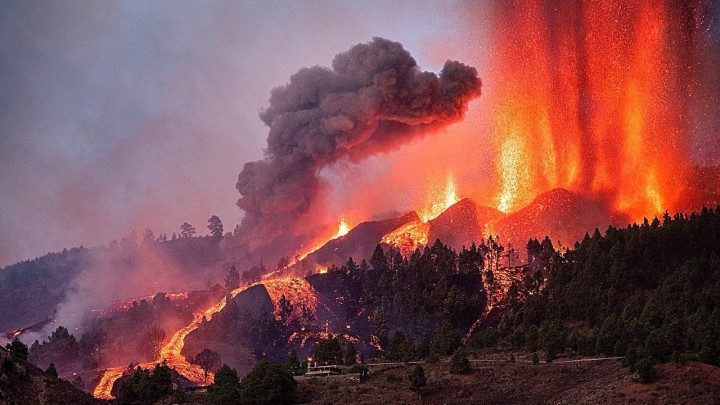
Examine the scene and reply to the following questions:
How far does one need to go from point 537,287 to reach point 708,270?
1198 inches

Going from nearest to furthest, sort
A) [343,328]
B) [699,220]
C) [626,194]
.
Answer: [699,220]
[343,328]
[626,194]

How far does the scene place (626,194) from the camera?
188 metres

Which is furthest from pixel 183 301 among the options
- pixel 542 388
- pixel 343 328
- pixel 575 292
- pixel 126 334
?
pixel 542 388

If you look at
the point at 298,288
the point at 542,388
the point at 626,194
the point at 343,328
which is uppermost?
the point at 626,194

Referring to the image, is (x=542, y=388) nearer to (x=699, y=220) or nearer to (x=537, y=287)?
(x=537, y=287)

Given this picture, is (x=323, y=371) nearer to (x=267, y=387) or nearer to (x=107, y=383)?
(x=267, y=387)

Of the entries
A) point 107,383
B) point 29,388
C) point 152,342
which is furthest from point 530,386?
point 152,342

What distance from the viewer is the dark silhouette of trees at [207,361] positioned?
12551 centimetres

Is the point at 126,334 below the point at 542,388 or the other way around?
the other way around

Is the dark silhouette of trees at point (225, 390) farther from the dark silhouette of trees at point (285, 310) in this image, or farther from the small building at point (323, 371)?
the dark silhouette of trees at point (285, 310)

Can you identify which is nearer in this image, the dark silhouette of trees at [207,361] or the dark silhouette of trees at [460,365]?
the dark silhouette of trees at [460,365]

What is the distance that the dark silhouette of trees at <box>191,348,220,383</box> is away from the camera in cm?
12551

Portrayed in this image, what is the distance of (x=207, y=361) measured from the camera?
12575cm

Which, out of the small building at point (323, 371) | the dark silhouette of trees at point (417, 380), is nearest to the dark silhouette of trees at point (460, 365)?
the dark silhouette of trees at point (417, 380)
